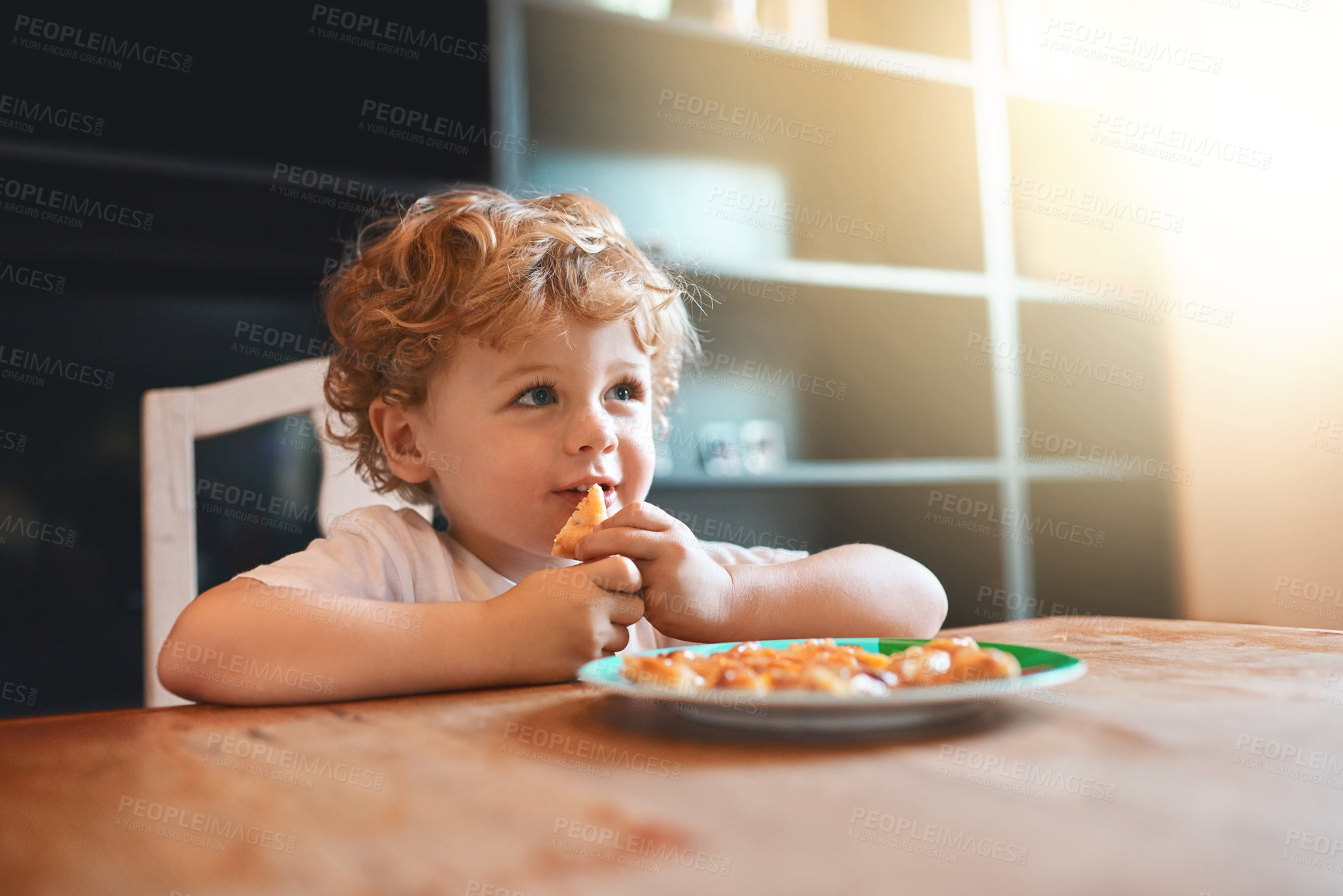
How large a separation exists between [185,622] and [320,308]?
174cm

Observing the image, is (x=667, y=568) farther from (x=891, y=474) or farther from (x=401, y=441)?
(x=891, y=474)

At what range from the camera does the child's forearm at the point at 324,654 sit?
70cm

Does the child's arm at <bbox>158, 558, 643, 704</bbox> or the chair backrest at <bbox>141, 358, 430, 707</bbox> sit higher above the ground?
the chair backrest at <bbox>141, 358, 430, 707</bbox>

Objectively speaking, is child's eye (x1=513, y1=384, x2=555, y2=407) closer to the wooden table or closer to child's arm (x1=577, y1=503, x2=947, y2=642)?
child's arm (x1=577, y1=503, x2=947, y2=642)

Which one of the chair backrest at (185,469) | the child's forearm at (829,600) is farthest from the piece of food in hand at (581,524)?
the chair backrest at (185,469)

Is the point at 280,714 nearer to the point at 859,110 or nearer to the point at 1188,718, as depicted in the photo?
the point at 1188,718

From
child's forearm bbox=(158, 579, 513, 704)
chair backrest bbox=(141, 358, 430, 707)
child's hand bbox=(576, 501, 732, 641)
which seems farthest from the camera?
chair backrest bbox=(141, 358, 430, 707)

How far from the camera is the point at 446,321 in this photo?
1025 mm

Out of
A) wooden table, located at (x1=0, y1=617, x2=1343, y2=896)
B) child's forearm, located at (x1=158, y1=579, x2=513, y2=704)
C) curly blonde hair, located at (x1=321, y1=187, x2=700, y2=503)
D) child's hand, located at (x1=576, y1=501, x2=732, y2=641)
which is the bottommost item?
wooden table, located at (x1=0, y1=617, x2=1343, y2=896)

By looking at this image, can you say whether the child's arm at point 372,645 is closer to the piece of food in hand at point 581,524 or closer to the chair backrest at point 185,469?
the piece of food in hand at point 581,524

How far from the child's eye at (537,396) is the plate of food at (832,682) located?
42 centimetres

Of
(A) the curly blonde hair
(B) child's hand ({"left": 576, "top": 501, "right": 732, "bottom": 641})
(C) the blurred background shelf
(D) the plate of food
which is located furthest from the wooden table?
(C) the blurred background shelf

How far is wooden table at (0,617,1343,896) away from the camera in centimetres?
32

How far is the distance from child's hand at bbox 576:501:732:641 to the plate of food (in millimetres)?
170
